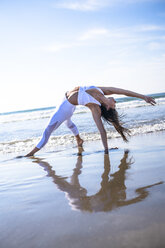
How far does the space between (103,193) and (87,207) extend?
0.32 meters

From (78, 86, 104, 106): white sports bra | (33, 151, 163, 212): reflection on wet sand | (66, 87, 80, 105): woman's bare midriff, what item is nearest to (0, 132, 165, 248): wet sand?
(33, 151, 163, 212): reflection on wet sand

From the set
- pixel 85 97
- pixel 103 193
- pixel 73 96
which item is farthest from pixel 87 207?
pixel 73 96

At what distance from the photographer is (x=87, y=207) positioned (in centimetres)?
173

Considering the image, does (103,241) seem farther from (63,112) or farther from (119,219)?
(63,112)

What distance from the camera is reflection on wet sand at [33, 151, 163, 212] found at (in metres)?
1.74

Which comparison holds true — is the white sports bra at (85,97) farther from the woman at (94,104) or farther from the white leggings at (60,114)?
the white leggings at (60,114)

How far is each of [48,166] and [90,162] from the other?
0.64 meters

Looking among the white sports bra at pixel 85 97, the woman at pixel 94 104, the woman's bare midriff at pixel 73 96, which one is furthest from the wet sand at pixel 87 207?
the woman's bare midriff at pixel 73 96

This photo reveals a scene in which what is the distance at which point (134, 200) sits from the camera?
5.74 feet

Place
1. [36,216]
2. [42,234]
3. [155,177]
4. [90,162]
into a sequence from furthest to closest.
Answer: [90,162] → [155,177] → [36,216] → [42,234]

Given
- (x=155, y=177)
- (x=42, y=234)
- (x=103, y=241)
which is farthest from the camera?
(x=155, y=177)

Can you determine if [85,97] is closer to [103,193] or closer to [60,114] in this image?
[60,114]

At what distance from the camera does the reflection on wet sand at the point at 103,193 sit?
1.74 meters

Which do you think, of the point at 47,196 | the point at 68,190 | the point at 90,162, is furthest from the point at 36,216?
the point at 90,162
